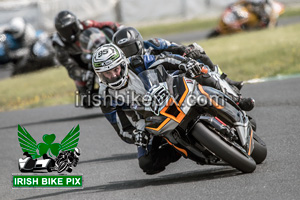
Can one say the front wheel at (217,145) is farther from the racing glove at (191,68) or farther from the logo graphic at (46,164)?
the logo graphic at (46,164)

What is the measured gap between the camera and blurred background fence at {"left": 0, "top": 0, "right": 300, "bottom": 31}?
2469 centimetres

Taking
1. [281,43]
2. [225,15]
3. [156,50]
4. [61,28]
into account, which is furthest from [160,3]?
[156,50]

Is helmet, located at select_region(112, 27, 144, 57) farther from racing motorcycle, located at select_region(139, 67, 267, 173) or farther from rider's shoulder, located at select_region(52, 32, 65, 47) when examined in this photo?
rider's shoulder, located at select_region(52, 32, 65, 47)

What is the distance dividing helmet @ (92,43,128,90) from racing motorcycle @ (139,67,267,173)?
0.72 feet

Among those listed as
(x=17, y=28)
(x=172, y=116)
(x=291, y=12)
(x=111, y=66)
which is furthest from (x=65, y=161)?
(x=291, y=12)

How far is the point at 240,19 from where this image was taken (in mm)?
19609

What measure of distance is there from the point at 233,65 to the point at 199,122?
9227mm

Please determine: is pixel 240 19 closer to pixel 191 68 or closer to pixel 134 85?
pixel 191 68

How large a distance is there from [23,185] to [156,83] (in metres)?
2.13

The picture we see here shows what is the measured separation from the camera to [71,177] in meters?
6.51

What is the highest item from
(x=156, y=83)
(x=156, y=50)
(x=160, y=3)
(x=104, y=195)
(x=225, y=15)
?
(x=156, y=83)

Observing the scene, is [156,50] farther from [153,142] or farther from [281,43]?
[281,43]

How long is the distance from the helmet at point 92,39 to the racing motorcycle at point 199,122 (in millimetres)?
4507

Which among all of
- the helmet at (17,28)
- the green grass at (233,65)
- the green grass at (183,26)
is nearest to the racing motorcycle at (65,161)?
the green grass at (233,65)
